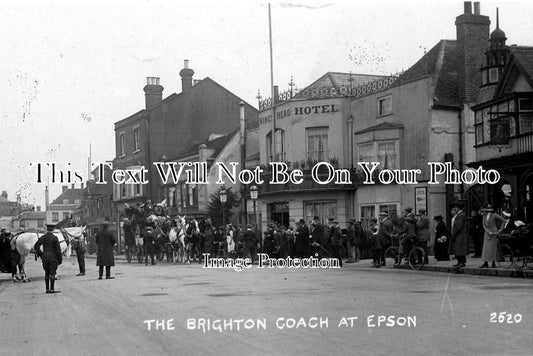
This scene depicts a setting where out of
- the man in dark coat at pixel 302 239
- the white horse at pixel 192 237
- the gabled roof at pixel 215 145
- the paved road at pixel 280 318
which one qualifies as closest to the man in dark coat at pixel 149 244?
the white horse at pixel 192 237

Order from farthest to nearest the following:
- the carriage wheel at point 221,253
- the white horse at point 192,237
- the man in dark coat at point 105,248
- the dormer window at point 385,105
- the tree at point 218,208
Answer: the tree at point 218,208, the dormer window at point 385,105, the white horse at point 192,237, the carriage wheel at point 221,253, the man in dark coat at point 105,248

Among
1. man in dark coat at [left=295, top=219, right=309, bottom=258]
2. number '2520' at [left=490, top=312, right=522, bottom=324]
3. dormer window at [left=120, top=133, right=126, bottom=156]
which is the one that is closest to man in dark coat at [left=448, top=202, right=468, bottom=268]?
man in dark coat at [left=295, top=219, right=309, bottom=258]

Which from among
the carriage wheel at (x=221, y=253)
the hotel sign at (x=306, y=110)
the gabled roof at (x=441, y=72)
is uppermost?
the gabled roof at (x=441, y=72)

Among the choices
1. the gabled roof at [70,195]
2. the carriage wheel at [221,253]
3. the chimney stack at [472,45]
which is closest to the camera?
the carriage wheel at [221,253]

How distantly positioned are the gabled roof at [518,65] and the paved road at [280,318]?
12.5 meters

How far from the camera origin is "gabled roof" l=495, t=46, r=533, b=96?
27.0 metres

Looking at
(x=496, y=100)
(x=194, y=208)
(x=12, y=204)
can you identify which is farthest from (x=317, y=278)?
(x=12, y=204)

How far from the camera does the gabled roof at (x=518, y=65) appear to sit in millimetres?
26987

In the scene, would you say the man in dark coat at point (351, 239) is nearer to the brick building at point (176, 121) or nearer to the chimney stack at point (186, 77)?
the brick building at point (176, 121)

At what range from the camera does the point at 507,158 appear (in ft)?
89.2

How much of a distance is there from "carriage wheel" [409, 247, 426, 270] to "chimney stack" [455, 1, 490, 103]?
40.2ft

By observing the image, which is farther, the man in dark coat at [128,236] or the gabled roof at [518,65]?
the man in dark coat at [128,236]

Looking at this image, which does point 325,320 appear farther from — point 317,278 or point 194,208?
point 194,208

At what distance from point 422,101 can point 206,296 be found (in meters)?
20.1
